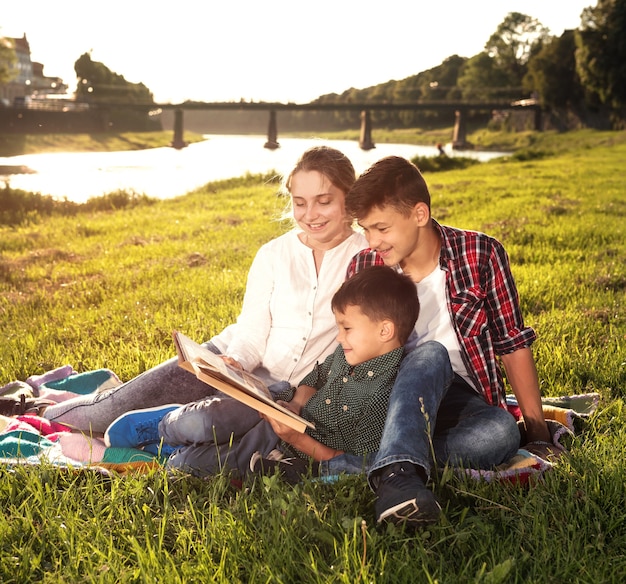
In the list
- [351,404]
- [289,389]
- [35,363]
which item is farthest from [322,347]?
[35,363]

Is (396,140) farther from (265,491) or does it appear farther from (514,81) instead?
(265,491)

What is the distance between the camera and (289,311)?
4.23 m

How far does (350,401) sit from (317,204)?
1.14m

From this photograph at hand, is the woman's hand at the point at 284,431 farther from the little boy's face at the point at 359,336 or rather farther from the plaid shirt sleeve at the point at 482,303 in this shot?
the plaid shirt sleeve at the point at 482,303

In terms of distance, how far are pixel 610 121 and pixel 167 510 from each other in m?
71.8

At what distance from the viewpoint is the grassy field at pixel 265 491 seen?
2.63 metres

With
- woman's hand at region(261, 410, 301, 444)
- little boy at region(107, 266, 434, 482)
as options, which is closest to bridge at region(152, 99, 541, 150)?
little boy at region(107, 266, 434, 482)

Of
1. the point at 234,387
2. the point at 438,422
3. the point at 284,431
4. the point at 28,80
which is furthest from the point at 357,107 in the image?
the point at 234,387

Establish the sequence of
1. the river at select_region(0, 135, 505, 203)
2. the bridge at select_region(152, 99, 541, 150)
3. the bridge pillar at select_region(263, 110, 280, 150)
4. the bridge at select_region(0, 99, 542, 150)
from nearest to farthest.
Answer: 1. the river at select_region(0, 135, 505, 203)
2. the bridge at select_region(0, 99, 542, 150)
3. the bridge at select_region(152, 99, 541, 150)
4. the bridge pillar at select_region(263, 110, 280, 150)

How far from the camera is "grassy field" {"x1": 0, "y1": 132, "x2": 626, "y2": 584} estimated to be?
263cm

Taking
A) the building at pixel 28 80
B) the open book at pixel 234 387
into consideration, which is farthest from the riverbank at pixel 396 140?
A: the open book at pixel 234 387

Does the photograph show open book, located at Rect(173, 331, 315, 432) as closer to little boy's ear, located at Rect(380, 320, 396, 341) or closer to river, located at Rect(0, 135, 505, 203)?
little boy's ear, located at Rect(380, 320, 396, 341)

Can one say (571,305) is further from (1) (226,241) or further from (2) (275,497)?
(1) (226,241)

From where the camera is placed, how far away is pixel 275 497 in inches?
121
